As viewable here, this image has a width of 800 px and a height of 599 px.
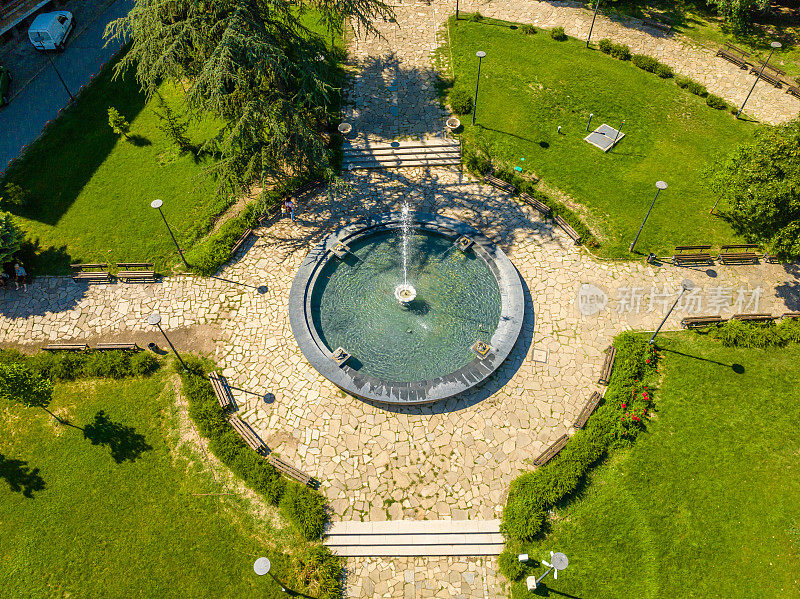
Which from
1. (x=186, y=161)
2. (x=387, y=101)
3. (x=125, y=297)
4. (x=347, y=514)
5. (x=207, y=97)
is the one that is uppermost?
(x=207, y=97)

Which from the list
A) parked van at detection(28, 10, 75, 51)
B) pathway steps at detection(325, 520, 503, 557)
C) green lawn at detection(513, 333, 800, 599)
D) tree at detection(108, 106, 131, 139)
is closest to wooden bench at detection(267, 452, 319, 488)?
pathway steps at detection(325, 520, 503, 557)

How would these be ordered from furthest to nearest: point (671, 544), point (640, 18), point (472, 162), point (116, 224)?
1. point (640, 18)
2. point (472, 162)
3. point (116, 224)
4. point (671, 544)

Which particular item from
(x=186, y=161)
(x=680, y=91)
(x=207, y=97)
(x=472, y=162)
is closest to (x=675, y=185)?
(x=680, y=91)

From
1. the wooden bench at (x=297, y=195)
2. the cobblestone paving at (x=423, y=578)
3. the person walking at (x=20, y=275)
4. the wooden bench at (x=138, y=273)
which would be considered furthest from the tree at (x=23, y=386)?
the cobblestone paving at (x=423, y=578)

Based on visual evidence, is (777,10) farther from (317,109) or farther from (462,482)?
(462,482)

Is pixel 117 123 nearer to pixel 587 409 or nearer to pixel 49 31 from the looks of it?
pixel 49 31

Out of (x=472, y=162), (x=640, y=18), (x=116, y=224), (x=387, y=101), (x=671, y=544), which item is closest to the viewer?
(x=671, y=544)

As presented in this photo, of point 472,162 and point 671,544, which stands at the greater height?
point 472,162

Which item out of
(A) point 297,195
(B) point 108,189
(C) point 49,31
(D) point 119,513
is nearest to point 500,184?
(A) point 297,195
